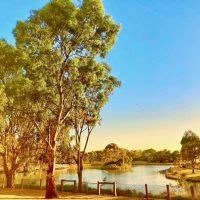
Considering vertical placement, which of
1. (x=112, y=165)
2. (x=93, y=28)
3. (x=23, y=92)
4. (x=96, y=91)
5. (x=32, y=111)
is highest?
(x=93, y=28)

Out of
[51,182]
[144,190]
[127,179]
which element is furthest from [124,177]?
[51,182]

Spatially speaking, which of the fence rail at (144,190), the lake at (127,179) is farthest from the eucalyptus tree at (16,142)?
the fence rail at (144,190)

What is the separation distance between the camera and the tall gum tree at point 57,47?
50.6 ft

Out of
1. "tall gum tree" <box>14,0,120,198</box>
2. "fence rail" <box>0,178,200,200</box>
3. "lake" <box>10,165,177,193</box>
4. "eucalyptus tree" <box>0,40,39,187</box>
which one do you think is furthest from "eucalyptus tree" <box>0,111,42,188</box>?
"tall gum tree" <box>14,0,120,198</box>

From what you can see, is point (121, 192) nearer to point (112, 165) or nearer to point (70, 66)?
point (70, 66)

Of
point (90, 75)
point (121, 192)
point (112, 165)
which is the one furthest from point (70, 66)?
point (112, 165)

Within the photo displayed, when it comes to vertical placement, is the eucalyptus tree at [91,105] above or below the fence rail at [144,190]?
above

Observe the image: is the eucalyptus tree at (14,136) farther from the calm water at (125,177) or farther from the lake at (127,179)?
the calm water at (125,177)

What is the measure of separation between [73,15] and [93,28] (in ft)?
6.01

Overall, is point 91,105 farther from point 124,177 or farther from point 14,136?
point 124,177

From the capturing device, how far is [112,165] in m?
66.0

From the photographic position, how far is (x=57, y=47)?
16.8 m

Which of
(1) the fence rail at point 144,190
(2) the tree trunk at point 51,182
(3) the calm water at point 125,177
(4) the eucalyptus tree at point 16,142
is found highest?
(4) the eucalyptus tree at point 16,142

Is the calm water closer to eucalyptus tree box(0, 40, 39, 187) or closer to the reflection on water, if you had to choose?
the reflection on water
